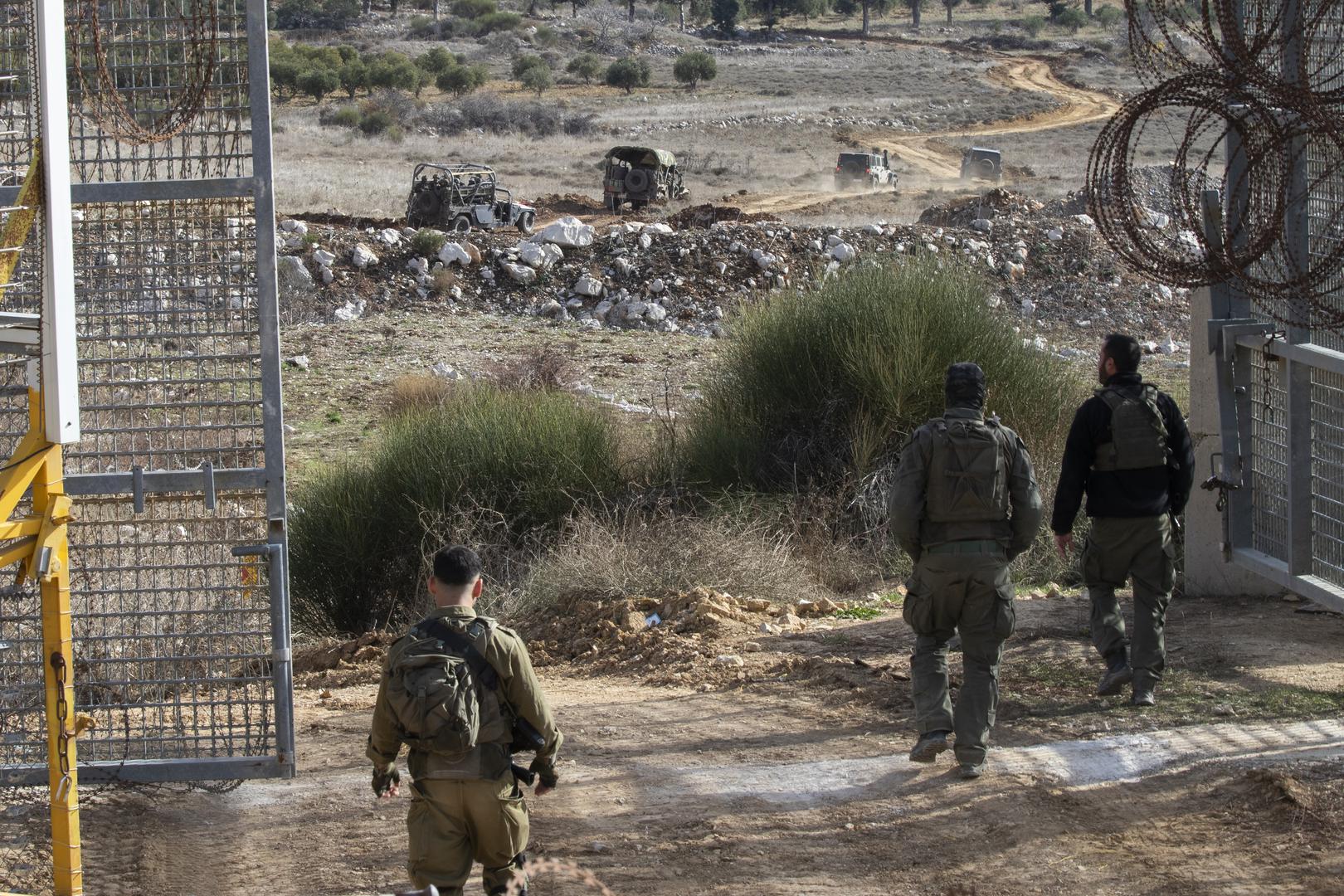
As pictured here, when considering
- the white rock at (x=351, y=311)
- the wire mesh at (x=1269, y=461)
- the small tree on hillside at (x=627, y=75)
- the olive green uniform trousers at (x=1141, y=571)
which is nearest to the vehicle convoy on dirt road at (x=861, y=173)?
the white rock at (x=351, y=311)

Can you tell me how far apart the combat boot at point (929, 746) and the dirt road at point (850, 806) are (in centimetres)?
9

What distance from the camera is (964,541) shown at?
5086 mm

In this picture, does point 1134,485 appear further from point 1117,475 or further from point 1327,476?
point 1327,476

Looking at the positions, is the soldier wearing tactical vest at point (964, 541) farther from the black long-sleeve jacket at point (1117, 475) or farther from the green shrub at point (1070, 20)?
the green shrub at point (1070, 20)

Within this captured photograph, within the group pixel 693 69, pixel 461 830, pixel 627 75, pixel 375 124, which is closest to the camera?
pixel 461 830

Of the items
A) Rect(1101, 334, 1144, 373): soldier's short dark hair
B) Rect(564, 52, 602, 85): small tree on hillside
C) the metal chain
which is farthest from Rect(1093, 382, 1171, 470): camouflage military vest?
Rect(564, 52, 602, 85): small tree on hillside

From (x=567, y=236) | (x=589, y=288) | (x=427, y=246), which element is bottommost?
(x=589, y=288)

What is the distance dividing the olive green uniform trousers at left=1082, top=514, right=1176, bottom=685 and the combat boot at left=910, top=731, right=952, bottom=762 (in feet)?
3.94

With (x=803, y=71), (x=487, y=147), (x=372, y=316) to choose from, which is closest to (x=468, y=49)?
(x=803, y=71)

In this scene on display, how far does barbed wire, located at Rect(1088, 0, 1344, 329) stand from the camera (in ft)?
18.5

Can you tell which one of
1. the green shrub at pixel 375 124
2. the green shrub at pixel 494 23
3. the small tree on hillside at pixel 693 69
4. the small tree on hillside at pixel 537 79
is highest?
the green shrub at pixel 494 23

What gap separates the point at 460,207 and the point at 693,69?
40516mm

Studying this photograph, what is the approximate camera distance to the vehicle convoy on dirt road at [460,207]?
88.4 ft

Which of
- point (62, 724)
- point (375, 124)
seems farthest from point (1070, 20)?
point (62, 724)
